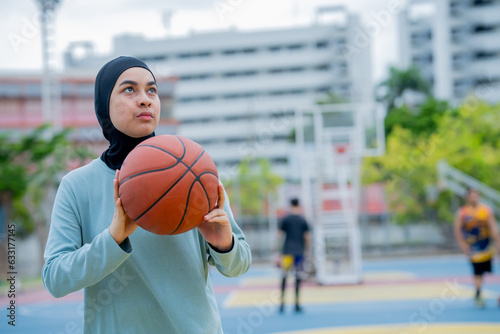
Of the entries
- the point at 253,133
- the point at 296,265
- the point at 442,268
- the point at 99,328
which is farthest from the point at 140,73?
the point at 253,133

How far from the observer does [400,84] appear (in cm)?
4072

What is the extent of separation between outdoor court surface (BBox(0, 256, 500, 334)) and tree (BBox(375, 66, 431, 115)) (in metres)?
25.4

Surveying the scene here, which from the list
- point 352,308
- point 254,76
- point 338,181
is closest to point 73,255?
point 352,308

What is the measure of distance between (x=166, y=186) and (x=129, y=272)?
311mm

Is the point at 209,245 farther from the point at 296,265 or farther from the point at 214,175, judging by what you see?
the point at 296,265

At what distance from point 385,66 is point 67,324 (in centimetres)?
3530

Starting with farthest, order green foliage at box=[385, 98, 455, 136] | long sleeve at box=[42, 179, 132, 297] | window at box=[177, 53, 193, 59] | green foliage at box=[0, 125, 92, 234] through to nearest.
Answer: window at box=[177, 53, 193, 59] < green foliage at box=[385, 98, 455, 136] < green foliage at box=[0, 125, 92, 234] < long sleeve at box=[42, 179, 132, 297]

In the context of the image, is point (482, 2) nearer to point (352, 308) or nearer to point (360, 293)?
point (360, 293)

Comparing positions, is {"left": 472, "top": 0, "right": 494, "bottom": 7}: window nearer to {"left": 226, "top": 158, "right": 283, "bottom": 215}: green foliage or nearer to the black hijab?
{"left": 226, "top": 158, "right": 283, "bottom": 215}: green foliage

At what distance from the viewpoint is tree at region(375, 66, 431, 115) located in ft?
132

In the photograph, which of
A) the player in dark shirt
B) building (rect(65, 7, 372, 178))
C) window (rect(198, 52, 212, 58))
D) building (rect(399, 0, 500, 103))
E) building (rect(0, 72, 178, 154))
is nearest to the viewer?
the player in dark shirt

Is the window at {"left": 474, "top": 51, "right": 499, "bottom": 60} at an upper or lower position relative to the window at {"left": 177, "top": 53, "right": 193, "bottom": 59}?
lower

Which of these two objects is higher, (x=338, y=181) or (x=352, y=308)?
(x=338, y=181)

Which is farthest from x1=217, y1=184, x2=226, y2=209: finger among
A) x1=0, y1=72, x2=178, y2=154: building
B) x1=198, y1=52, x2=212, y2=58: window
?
x1=198, y1=52, x2=212, y2=58: window
